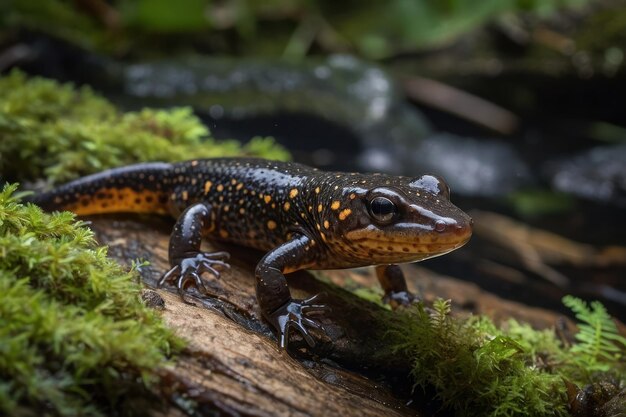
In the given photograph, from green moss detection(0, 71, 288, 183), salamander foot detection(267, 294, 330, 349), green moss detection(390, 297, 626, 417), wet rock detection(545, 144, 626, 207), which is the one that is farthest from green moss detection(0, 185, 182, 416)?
wet rock detection(545, 144, 626, 207)

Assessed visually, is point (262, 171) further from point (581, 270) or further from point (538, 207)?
point (538, 207)

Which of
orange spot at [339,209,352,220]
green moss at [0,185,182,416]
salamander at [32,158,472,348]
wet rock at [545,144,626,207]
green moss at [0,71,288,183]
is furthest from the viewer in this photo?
wet rock at [545,144,626,207]

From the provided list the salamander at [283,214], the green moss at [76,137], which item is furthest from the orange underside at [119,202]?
the green moss at [76,137]

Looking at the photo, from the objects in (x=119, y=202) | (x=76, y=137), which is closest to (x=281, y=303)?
(x=119, y=202)

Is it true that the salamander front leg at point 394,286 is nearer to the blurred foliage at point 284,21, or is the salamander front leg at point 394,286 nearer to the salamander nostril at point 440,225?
the salamander nostril at point 440,225

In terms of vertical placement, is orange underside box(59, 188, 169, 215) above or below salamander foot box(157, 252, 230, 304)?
above

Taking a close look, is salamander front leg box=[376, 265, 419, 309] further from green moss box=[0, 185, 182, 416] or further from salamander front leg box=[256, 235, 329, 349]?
green moss box=[0, 185, 182, 416]

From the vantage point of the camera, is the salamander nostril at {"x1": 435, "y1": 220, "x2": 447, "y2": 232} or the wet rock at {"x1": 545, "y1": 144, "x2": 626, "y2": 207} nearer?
the salamander nostril at {"x1": 435, "y1": 220, "x2": 447, "y2": 232}
